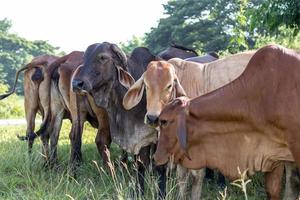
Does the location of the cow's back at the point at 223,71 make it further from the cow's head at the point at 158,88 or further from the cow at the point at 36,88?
the cow at the point at 36,88

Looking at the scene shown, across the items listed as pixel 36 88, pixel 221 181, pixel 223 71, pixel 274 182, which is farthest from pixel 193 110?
pixel 36 88

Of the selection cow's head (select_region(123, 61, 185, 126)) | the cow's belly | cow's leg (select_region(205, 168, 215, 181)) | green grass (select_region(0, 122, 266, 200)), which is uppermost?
cow's head (select_region(123, 61, 185, 126))

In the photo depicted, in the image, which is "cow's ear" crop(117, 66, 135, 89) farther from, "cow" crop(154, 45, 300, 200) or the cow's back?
"cow" crop(154, 45, 300, 200)

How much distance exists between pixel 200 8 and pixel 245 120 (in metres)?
22.2

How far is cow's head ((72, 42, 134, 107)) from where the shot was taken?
4418mm

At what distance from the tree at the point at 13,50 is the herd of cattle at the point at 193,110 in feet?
90.8

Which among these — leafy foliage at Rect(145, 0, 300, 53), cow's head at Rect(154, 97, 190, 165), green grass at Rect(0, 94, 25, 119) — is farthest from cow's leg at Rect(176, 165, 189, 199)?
leafy foliage at Rect(145, 0, 300, 53)

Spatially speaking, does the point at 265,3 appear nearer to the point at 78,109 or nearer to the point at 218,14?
the point at 78,109

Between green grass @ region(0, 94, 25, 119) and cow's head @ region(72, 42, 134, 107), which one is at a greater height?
cow's head @ region(72, 42, 134, 107)

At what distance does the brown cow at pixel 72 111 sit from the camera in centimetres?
518

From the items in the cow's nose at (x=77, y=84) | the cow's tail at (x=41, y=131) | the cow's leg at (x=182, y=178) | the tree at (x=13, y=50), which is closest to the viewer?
the cow's leg at (x=182, y=178)

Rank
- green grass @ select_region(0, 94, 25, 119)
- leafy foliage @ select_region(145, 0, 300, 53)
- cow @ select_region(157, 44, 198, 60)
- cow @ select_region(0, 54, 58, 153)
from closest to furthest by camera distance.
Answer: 1. cow @ select_region(0, 54, 58, 153)
2. cow @ select_region(157, 44, 198, 60)
3. green grass @ select_region(0, 94, 25, 119)
4. leafy foliage @ select_region(145, 0, 300, 53)

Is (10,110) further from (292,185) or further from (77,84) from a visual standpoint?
(292,185)

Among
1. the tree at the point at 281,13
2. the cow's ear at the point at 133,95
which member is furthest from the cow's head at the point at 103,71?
the tree at the point at 281,13
